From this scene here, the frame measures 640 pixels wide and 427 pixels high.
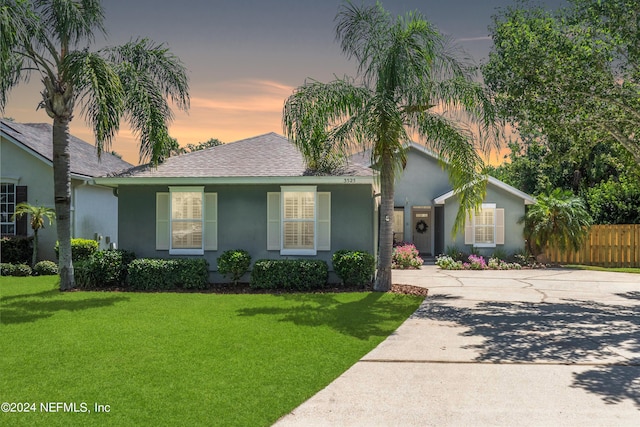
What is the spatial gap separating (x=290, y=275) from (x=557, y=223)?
13455mm

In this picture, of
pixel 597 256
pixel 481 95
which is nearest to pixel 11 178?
pixel 481 95

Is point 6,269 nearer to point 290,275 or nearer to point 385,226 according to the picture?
point 290,275

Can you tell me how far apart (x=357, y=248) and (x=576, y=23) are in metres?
9.13

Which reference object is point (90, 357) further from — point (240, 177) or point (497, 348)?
point (240, 177)

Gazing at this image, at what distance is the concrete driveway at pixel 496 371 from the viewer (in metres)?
5.10

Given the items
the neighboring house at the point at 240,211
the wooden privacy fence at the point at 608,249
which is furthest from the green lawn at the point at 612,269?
the neighboring house at the point at 240,211

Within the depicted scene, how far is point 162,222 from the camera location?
15.2 meters

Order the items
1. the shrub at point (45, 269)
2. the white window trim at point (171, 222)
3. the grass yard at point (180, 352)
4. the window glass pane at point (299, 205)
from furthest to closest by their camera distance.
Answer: the shrub at point (45, 269)
the white window trim at point (171, 222)
the window glass pane at point (299, 205)
the grass yard at point (180, 352)

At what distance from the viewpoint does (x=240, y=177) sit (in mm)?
14414

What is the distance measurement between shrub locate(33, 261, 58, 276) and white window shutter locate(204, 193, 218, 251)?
6.35 metres

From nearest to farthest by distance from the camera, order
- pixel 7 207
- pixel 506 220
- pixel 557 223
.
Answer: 1. pixel 7 207
2. pixel 557 223
3. pixel 506 220

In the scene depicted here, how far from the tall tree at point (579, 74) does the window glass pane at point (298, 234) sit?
20.5 feet

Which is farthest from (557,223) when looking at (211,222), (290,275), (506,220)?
(211,222)

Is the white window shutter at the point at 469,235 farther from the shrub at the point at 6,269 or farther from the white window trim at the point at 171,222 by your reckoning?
the shrub at the point at 6,269
